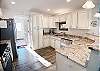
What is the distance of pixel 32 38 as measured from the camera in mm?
6738

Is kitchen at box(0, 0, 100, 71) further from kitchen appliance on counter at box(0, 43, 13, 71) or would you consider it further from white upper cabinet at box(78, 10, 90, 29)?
kitchen appliance on counter at box(0, 43, 13, 71)

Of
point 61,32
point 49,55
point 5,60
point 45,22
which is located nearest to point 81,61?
point 5,60

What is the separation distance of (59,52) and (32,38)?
4365mm

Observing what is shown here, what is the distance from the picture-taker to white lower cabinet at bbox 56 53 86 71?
1.89 meters

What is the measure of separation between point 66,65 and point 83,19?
2.55 meters

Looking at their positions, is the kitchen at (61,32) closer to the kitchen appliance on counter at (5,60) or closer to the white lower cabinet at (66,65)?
the white lower cabinet at (66,65)

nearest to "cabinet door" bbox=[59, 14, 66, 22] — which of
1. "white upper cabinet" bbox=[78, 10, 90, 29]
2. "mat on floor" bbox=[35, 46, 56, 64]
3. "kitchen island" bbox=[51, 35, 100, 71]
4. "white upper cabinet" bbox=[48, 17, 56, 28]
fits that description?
"white upper cabinet" bbox=[48, 17, 56, 28]

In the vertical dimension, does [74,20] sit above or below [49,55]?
above

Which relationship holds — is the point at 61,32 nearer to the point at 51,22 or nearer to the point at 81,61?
the point at 51,22

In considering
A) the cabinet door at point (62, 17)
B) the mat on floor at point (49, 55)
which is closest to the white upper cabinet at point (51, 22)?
the cabinet door at point (62, 17)

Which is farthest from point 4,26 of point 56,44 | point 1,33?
point 56,44

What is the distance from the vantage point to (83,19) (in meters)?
4.29

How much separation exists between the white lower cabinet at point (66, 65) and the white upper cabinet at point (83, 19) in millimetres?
2066

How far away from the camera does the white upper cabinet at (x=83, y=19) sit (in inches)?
160
